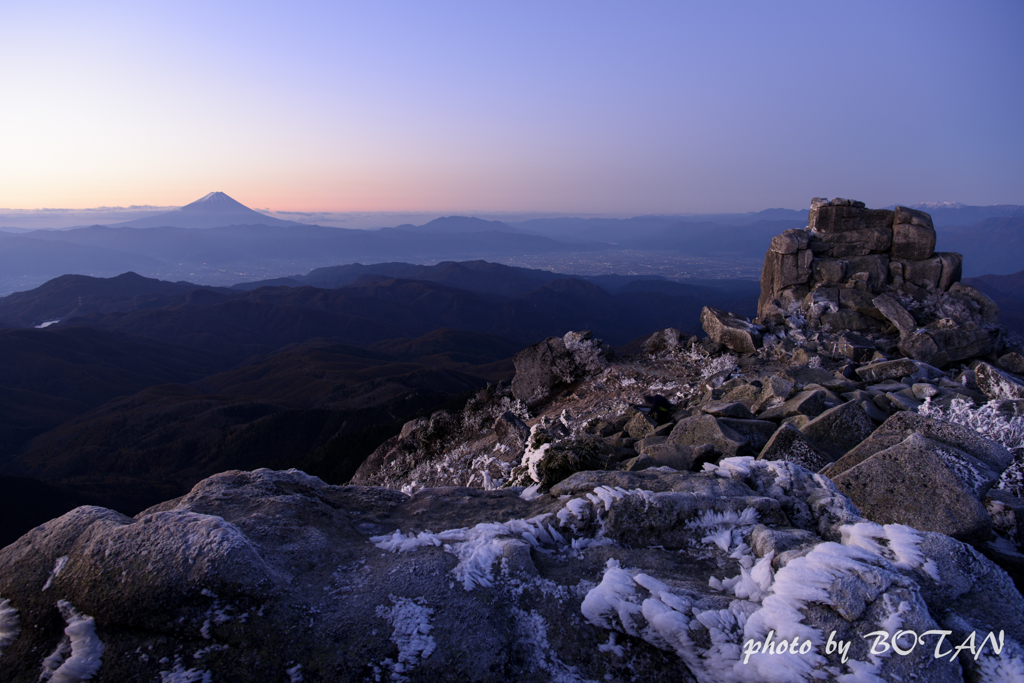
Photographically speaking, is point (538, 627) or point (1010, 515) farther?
point (1010, 515)

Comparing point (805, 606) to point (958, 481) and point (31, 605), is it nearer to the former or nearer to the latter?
point (958, 481)

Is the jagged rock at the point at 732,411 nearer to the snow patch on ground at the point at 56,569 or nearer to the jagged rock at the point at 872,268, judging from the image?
the snow patch on ground at the point at 56,569

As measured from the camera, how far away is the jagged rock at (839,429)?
6.75 meters

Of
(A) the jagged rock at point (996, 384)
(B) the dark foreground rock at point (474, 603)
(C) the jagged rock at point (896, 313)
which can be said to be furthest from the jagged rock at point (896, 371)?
(B) the dark foreground rock at point (474, 603)

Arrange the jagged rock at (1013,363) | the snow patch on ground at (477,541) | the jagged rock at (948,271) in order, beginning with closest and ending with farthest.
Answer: the snow patch on ground at (477,541) → the jagged rock at (1013,363) → the jagged rock at (948,271)

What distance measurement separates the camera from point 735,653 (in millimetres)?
2826

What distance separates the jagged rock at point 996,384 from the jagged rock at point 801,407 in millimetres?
4080

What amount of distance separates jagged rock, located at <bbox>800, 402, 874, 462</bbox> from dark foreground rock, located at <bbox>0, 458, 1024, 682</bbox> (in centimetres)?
338

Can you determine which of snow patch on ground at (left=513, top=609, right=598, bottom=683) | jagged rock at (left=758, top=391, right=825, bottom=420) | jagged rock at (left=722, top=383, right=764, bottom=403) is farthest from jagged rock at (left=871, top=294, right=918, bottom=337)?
snow patch on ground at (left=513, top=609, right=598, bottom=683)

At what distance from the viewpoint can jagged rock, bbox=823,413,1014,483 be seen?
16.7 ft

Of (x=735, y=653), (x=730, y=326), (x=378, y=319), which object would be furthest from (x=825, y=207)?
(x=378, y=319)

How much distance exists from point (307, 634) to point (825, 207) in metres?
21.9

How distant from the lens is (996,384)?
30.9 feet

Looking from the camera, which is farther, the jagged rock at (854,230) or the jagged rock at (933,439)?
the jagged rock at (854,230)
